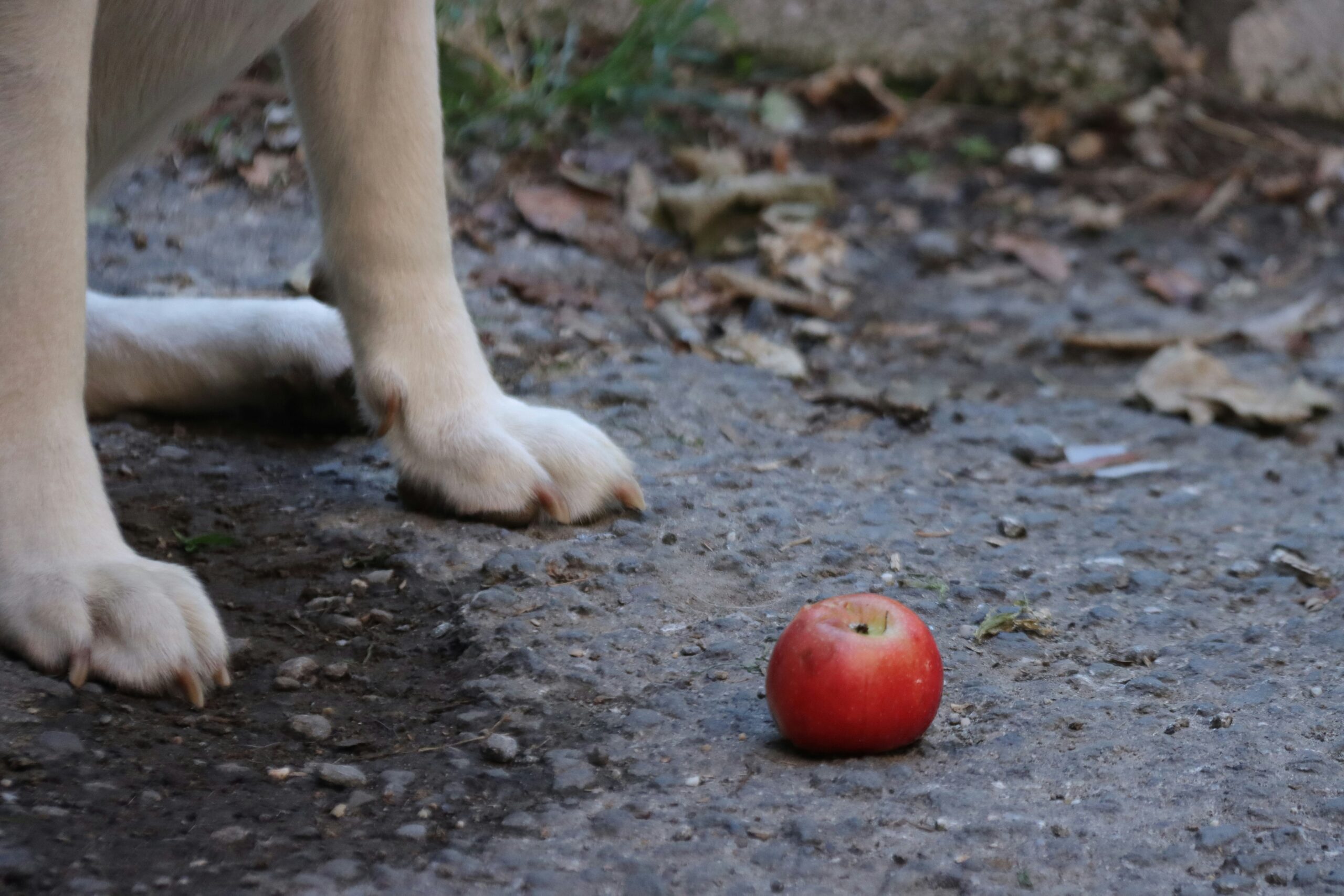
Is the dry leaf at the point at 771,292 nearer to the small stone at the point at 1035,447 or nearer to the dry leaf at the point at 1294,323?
the small stone at the point at 1035,447

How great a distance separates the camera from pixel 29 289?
5.78 ft

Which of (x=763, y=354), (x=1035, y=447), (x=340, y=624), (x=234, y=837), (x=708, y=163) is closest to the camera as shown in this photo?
(x=234, y=837)

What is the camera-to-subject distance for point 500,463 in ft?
7.36

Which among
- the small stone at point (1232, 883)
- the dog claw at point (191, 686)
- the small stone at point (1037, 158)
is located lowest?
the small stone at point (1232, 883)

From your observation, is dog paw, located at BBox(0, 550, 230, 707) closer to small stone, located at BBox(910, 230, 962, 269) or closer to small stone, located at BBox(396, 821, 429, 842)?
small stone, located at BBox(396, 821, 429, 842)

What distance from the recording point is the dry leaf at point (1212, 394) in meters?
3.36

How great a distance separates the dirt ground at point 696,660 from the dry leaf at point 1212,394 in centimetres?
5

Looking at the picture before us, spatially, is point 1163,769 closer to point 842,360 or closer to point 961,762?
point 961,762

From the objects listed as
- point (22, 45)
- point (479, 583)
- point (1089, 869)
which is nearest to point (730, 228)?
point (479, 583)

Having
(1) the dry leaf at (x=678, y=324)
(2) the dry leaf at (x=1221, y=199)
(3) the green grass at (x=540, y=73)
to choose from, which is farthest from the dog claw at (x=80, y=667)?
(2) the dry leaf at (x=1221, y=199)

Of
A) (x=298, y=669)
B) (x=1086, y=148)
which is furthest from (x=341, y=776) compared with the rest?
(x=1086, y=148)

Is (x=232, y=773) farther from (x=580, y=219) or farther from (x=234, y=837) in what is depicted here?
(x=580, y=219)

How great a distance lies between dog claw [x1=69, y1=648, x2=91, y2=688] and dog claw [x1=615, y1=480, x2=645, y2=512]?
0.88m

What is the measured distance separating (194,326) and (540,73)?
2.10m
